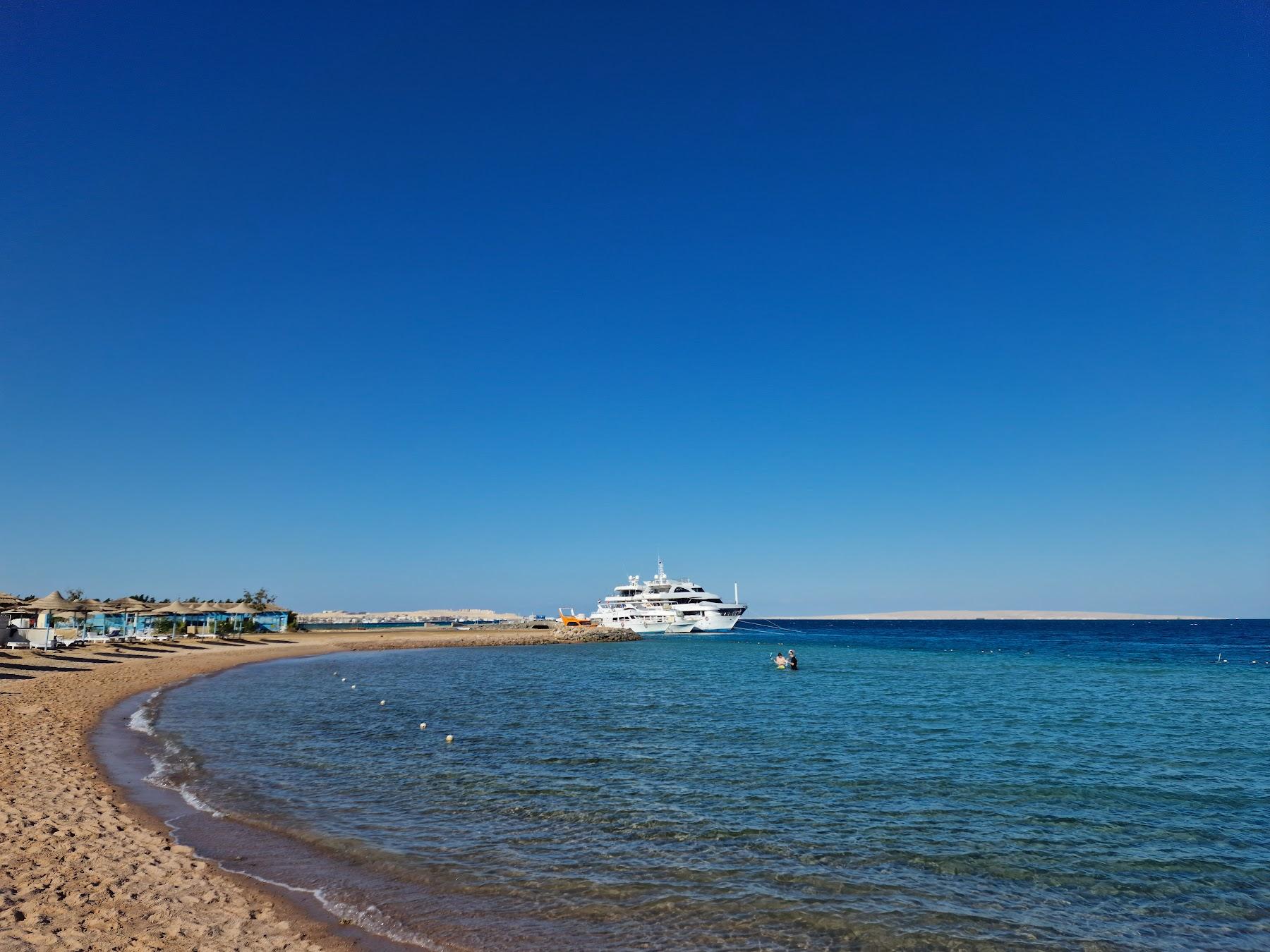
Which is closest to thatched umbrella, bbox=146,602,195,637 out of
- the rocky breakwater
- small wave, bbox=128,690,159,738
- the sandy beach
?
small wave, bbox=128,690,159,738

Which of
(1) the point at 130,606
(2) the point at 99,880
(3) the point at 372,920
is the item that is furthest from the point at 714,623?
(2) the point at 99,880

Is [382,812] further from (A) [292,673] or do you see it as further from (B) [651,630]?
(B) [651,630]

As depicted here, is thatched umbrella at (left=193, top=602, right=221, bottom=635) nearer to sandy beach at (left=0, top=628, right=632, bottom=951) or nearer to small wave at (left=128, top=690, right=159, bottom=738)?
small wave at (left=128, top=690, right=159, bottom=738)

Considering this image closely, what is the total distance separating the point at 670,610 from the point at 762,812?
355ft

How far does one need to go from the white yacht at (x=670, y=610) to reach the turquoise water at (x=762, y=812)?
88.3 metres

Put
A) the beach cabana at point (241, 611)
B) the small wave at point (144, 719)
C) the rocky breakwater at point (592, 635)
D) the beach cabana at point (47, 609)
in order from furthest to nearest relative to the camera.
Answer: the rocky breakwater at point (592, 635)
the beach cabana at point (241, 611)
the beach cabana at point (47, 609)
the small wave at point (144, 719)

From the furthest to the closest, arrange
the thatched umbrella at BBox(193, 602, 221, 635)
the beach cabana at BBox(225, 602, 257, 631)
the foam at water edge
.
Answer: the beach cabana at BBox(225, 602, 257, 631), the thatched umbrella at BBox(193, 602, 221, 635), the foam at water edge

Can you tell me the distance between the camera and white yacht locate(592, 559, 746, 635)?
120000mm

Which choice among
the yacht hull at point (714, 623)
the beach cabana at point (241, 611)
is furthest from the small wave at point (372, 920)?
the yacht hull at point (714, 623)

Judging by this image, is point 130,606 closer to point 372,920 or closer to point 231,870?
point 231,870

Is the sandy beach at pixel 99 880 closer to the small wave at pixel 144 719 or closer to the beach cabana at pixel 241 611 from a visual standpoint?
the small wave at pixel 144 719

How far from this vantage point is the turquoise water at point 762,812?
30.0 feet

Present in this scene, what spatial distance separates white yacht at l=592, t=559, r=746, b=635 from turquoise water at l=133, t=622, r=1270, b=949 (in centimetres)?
8834

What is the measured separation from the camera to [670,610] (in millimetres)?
120375
